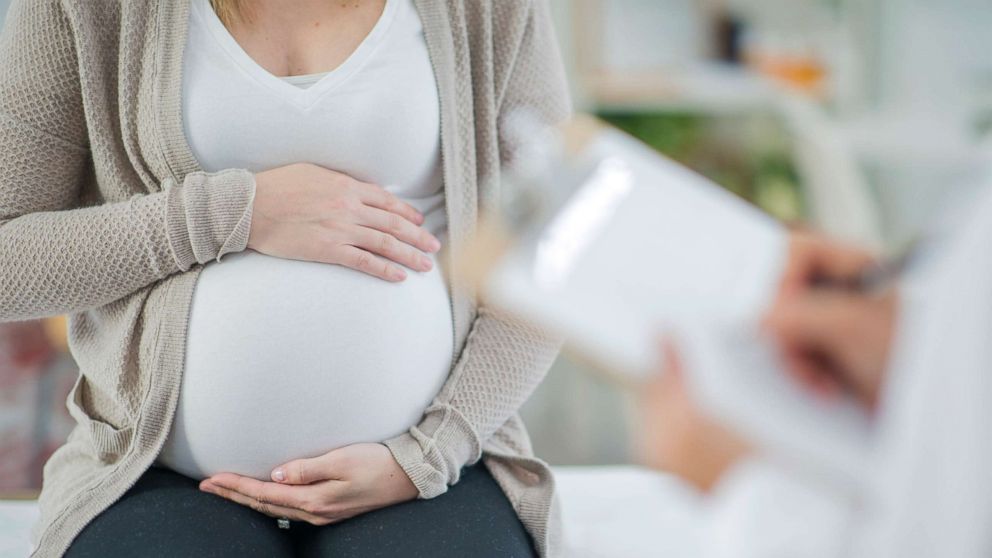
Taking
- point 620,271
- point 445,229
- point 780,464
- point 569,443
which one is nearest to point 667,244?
point 620,271

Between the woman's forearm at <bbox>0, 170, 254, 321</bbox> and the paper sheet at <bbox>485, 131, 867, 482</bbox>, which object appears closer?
the paper sheet at <bbox>485, 131, 867, 482</bbox>

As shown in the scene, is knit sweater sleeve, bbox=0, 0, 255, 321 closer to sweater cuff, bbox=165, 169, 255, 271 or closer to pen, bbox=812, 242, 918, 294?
sweater cuff, bbox=165, 169, 255, 271

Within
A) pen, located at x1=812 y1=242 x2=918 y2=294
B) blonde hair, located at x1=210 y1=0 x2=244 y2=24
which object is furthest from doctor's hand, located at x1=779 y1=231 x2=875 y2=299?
blonde hair, located at x1=210 y1=0 x2=244 y2=24

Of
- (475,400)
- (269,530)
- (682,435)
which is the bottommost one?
(269,530)

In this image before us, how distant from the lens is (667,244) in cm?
54

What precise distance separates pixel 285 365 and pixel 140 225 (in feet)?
0.62

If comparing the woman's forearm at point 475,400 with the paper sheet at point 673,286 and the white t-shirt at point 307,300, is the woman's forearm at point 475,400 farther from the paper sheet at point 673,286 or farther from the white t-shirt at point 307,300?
the paper sheet at point 673,286

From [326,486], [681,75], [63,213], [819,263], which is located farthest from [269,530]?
[681,75]

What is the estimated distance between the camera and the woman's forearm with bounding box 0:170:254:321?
3.07ft

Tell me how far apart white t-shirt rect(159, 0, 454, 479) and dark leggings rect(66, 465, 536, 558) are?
0.17 feet

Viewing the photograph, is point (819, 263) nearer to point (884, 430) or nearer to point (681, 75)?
point (884, 430)

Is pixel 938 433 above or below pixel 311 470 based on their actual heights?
above

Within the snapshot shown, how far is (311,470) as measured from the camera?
916mm

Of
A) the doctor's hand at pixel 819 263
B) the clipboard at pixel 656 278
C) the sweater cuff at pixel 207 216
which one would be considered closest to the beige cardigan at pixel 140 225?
the sweater cuff at pixel 207 216
